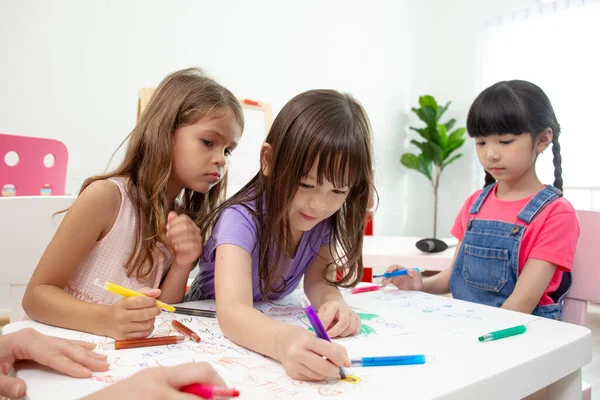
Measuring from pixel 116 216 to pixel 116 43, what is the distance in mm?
2016

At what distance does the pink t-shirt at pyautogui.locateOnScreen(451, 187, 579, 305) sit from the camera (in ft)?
3.21

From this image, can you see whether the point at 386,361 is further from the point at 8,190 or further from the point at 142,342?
the point at 8,190

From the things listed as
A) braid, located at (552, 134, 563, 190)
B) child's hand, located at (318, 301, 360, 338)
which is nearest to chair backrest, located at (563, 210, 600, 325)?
braid, located at (552, 134, 563, 190)

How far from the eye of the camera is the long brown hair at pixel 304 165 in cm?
74

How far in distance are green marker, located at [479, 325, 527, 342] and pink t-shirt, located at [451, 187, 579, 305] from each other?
0.39 metres

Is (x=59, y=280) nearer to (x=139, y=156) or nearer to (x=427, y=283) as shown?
(x=139, y=156)

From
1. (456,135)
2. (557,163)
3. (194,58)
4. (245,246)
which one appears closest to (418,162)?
(456,135)

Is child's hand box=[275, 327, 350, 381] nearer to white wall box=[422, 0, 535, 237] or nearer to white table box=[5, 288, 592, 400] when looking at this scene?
white table box=[5, 288, 592, 400]

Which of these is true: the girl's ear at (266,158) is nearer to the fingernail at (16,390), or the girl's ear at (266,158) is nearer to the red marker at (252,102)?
the fingernail at (16,390)

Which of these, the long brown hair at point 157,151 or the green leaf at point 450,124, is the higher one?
the green leaf at point 450,124

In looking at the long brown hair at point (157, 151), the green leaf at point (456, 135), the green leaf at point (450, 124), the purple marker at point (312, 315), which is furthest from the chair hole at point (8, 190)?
the green leaf at point (450, 124)

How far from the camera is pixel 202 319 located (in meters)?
0.71

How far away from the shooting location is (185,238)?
33.6 inches

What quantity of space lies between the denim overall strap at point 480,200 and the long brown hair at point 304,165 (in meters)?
0.43
